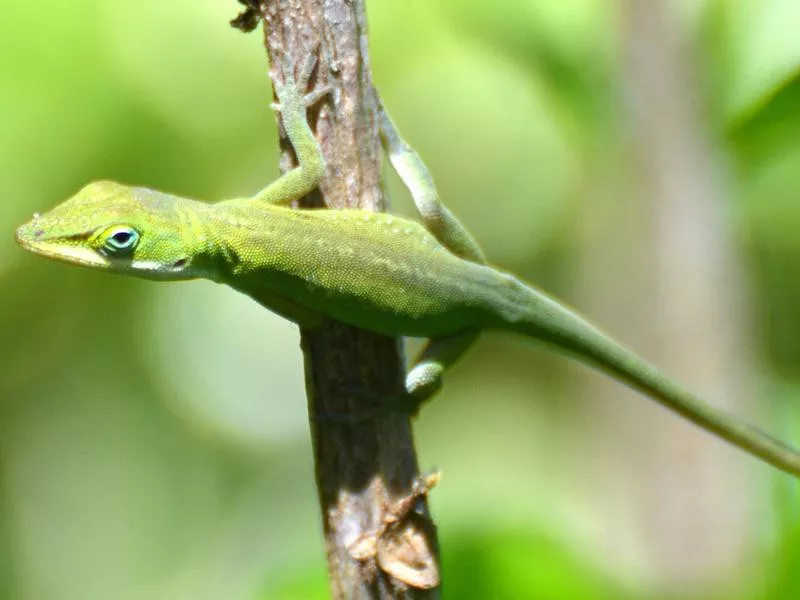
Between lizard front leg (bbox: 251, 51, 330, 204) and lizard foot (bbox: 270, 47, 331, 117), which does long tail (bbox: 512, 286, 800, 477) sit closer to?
lizard front leg (bbox: 251, 51, 330, 204)

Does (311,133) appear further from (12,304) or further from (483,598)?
(12,304)

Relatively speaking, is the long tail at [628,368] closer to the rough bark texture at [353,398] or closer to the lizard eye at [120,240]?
the rough bark texture at [353,398]

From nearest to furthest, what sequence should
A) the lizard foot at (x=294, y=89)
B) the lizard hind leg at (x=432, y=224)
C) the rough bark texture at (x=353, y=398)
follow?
the rough bark texture at (x=353, y=398)
the lizard foot at (x=294, y=89)
the lizard hind leg at (x=432, y=224)

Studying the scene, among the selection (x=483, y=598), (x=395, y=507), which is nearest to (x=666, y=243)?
(x=483, y=598)

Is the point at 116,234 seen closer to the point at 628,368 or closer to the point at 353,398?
the point at 353,398

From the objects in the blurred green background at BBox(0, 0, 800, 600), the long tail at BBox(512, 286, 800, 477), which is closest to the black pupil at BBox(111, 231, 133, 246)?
the blurred green background at BBox(0, 0, 800, 600)

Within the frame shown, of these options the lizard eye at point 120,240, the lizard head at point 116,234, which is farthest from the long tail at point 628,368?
the lizard eye at point 120,240

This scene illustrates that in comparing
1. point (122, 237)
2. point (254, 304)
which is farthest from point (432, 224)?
point (254, 304)
